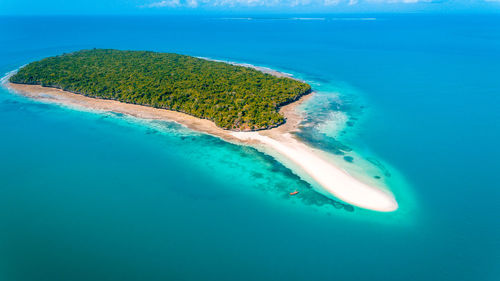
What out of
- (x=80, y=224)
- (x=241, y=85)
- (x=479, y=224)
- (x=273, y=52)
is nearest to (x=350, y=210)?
(x=479, y=224)

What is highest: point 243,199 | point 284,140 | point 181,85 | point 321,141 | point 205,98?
point 181,85

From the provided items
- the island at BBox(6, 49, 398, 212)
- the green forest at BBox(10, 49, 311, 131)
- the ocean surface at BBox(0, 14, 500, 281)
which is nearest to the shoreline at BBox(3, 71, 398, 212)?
the island at BBox(6, 49, 398, 212)

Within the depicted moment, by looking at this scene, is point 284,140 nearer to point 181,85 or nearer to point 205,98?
point 205,98

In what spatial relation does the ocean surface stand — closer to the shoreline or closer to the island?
the shoreline

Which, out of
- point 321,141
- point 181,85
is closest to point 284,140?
point 321,141

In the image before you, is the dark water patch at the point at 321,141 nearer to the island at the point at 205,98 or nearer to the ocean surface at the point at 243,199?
the ocean surface at the point at 243,199

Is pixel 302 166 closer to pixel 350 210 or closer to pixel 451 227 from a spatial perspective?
pixel 350 210
